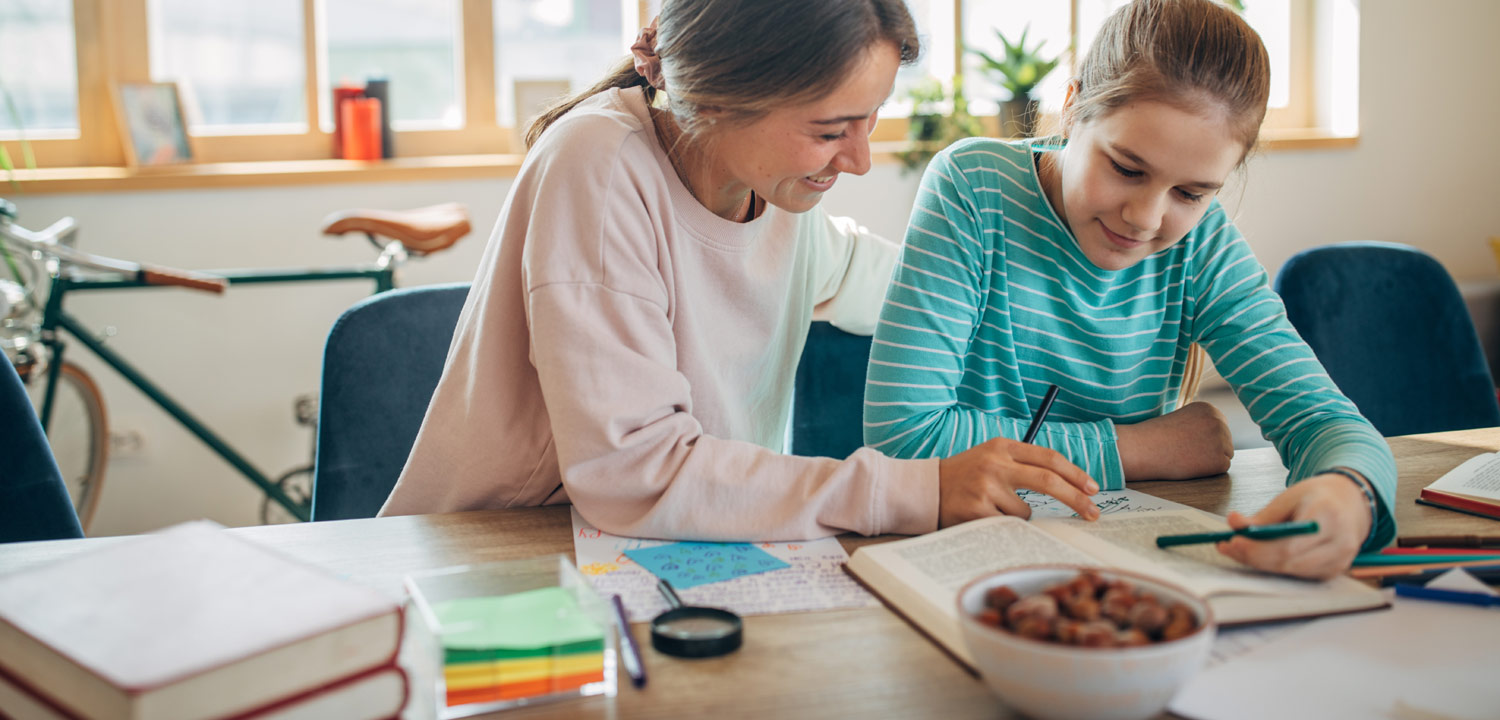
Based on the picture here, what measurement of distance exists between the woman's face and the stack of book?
1.75 feet

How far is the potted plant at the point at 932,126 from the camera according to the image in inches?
120

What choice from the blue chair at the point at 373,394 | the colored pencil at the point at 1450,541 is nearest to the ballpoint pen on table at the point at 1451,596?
the colored pencil at the point at 1450,541

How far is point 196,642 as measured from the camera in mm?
542

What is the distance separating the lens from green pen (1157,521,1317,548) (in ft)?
2.51

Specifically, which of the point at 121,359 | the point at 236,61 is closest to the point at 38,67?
the point at 236,61

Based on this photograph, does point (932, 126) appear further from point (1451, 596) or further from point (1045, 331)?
point (1451, 596)

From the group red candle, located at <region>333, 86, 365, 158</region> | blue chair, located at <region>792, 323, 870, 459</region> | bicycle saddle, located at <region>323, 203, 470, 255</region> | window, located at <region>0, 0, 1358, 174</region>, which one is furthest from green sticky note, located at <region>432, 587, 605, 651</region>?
red candle, located at <region>333, 86, 365, 158</region>

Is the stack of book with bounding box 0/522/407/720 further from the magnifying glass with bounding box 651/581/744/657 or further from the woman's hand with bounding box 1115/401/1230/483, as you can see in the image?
the woman's hand with bounding box 1115/401/1230/483

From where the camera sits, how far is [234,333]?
280 centimetres

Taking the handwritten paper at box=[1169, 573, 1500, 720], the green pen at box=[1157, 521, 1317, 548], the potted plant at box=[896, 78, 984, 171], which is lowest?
the handwritten paper at box=[1169, 573, 1500, 720]

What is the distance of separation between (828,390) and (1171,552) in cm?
69

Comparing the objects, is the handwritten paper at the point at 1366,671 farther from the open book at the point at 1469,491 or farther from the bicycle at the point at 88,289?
the bicycle at the point at 88,289

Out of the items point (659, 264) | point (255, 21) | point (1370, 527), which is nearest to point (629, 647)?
point (659, 264)

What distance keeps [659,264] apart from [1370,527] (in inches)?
24.7
